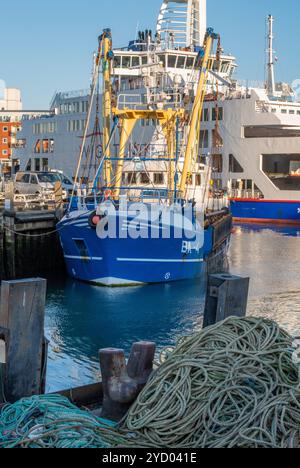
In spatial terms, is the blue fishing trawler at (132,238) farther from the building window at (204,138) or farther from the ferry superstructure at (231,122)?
the building window at (204,138)

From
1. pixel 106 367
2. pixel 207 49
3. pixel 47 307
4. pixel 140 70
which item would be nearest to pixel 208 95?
pixel 140 70

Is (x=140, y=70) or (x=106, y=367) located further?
(x=140, y=70)

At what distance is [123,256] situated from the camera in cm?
1939

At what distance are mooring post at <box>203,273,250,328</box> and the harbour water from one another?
4002 millimetres

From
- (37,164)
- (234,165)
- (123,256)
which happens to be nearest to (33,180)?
(123,256)

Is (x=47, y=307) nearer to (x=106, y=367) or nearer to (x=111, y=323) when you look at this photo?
(x=111, y=323)

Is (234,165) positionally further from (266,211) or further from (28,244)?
(28,244)

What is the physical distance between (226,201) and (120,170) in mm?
16187

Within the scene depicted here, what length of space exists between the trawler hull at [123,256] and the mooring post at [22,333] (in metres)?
12.4

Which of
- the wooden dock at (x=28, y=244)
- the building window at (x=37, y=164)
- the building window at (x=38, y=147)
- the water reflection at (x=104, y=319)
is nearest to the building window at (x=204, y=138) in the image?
the building window at (x=38, y=147)

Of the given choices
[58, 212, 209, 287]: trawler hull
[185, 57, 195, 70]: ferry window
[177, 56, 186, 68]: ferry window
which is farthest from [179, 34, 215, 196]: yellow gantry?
[185, 57, 195, 70]: ferry window

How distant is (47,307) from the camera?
1775 cm

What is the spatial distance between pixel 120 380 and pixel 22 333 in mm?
1021

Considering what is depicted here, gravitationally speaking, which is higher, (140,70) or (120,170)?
(140,70)
